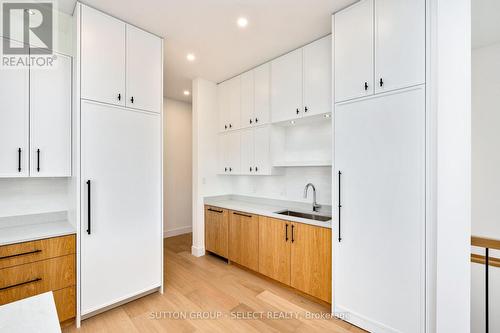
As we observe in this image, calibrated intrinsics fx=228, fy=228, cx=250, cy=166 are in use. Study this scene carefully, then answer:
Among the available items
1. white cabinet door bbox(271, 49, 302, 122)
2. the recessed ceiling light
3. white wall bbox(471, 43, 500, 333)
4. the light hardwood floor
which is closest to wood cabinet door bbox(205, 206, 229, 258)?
the light hardwood floor

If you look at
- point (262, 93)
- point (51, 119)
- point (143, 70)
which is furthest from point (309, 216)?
point (51, 119)

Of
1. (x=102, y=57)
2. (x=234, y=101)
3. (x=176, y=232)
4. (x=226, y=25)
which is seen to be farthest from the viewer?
(x=176, y=232)

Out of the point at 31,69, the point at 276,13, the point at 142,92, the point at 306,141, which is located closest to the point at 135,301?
the point at 142,92

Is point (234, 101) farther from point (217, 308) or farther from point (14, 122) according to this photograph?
point (217, 308)

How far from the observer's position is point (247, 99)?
3.50m

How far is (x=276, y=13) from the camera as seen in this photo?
224 centimetres

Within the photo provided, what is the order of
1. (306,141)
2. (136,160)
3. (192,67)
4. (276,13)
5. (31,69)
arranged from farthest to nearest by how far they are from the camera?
(192,67) < (306,141) < (136,160) < (276,13) < (31,69)

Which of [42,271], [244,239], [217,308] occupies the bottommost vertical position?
[217,308]

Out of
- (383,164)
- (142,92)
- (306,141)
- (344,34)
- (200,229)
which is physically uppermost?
(344,34)

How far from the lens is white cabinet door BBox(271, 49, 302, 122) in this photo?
2840 millimetres

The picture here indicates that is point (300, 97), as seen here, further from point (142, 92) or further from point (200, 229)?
point (200, 229)

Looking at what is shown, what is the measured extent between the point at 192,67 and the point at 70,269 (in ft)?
9.39

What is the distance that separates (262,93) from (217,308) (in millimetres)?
2727

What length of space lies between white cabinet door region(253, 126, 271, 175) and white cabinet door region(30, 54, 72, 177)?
2194 millimetres
